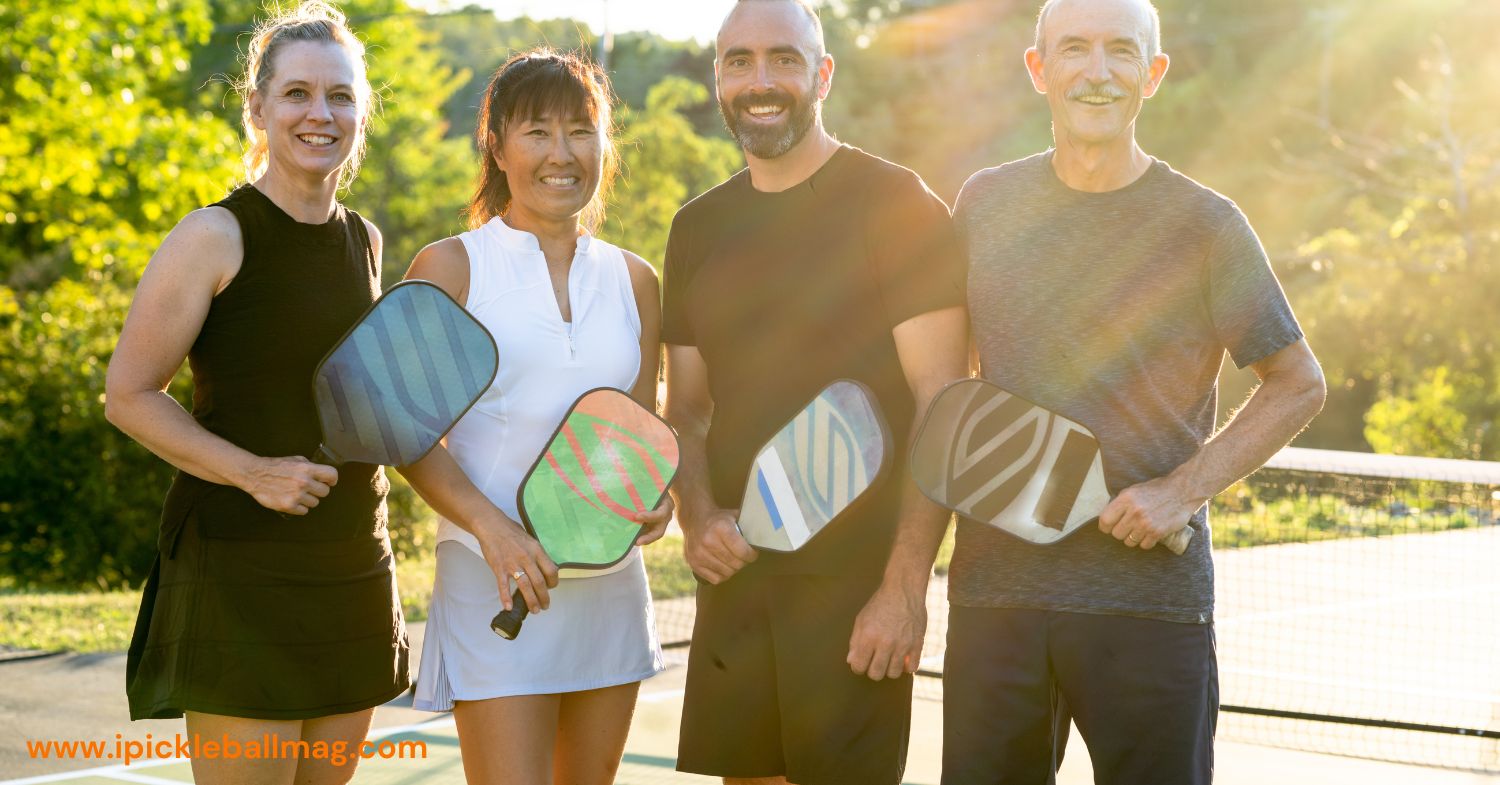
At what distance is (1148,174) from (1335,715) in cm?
600

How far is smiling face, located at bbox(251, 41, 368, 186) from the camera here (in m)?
3.64

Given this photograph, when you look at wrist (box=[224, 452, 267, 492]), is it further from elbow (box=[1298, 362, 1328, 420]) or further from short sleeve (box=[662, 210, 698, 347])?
elbow (box=[1298, 362, 1328, 420])

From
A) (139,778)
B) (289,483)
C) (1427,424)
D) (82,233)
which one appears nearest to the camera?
(289,483)

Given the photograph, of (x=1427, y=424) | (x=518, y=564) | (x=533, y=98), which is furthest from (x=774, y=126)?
(x=1427, y=424)

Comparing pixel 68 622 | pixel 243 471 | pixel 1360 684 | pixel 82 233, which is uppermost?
pixel 82 233

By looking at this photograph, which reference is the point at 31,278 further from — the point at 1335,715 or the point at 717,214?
the point at 717,214

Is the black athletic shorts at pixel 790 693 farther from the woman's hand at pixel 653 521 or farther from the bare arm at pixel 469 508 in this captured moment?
the bare arm at pixel 469 508

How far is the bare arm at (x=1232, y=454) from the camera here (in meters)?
3.44

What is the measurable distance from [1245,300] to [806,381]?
1.01 metres

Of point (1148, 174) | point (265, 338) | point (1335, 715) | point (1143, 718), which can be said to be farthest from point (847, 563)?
point (1335, 715)

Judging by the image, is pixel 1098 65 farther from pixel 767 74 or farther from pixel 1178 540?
pixel 1178 540

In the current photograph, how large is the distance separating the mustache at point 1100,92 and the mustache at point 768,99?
2.17 ft

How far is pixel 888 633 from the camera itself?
12.0 ft

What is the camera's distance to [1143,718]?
3572 mm
